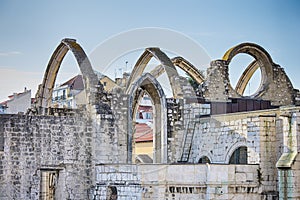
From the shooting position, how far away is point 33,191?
25156 millimetres

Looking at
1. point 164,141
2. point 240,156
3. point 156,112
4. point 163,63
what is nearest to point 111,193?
point 240,156

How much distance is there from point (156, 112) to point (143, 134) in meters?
12.8

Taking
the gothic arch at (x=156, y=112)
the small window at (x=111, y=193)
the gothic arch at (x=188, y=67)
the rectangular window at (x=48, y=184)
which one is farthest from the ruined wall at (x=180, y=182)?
the gothic arch at (x=188, y=67)

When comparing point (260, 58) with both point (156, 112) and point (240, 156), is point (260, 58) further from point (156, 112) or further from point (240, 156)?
point (240, 156)

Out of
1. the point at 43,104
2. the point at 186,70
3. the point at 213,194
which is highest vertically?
the point at 186,70

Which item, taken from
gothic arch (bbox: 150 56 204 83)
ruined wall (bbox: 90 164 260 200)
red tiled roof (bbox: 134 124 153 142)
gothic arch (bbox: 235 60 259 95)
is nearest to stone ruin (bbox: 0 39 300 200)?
ruined wall (bbox: 90 164 260 200)

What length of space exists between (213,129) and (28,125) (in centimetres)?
695

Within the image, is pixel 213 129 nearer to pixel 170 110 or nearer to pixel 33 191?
pixel 170 110

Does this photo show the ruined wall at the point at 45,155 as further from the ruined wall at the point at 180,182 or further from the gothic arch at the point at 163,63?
the ruined wall at the point at 180,182

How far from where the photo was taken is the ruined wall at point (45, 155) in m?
24.7

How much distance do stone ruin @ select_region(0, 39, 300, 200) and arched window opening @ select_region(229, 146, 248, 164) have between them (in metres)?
0.04

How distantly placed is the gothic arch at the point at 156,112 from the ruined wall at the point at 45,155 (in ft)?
5.89

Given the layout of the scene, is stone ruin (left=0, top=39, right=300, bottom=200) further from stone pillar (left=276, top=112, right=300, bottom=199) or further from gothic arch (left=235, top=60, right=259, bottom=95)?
gothic arch (left=235, top=60, right=259, bottom=95)

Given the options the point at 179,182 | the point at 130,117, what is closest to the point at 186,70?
the point at 130,117
